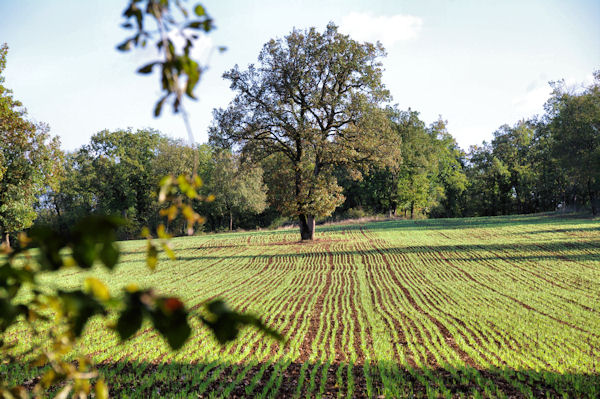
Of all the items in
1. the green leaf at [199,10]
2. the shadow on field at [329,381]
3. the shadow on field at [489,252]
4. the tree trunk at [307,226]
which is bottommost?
the shadow on field at [489,252]

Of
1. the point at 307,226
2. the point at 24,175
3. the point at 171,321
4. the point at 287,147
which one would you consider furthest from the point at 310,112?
the point at 171,321

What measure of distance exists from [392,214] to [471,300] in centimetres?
4332

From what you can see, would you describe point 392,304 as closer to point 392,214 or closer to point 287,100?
point 287,100

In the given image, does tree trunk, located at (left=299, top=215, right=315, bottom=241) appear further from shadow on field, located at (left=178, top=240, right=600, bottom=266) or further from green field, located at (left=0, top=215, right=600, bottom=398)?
green field, located at (left=0, top=215, right=600, bottom=398)

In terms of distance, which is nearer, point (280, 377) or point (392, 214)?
point (280, 377)

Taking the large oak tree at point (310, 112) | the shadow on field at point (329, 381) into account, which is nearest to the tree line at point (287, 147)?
the large oak tree at point (310, 112)

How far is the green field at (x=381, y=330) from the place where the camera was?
571 cm

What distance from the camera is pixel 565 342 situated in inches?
316

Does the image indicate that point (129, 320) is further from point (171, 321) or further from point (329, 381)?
point (329, 381)

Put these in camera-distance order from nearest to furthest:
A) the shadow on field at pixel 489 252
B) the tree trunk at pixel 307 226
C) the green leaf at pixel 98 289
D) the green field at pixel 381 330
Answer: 1. the green leaf at pixel 98 289
2. the green field at pixel 381 330
3. the shadow on field at pixel 489 252
4. the tree trunk at pixel 307 226

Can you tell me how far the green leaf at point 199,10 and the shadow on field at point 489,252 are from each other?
1918 centimetres

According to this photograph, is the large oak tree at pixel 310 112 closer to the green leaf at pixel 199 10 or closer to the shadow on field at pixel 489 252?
the shadow on field at pixel 489 252

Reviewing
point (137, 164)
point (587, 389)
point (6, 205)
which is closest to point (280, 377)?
point (587, 389)

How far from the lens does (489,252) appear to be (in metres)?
22.1
